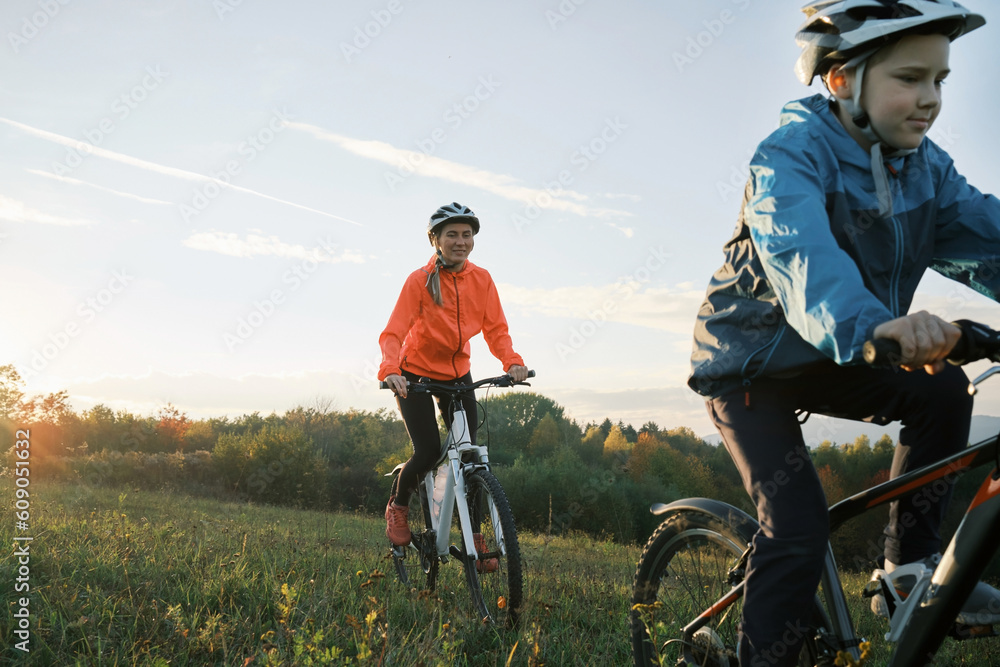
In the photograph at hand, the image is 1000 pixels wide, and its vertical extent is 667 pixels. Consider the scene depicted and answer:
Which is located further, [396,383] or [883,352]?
[396,383]

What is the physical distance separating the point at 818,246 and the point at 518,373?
2.98 metres

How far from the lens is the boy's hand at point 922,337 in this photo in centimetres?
144

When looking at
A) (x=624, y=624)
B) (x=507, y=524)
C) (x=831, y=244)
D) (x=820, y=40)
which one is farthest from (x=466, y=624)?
(x=820, y=40)

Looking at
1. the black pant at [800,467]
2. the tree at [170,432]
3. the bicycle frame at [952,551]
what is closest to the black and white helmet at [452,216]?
the black pant at [800,467]

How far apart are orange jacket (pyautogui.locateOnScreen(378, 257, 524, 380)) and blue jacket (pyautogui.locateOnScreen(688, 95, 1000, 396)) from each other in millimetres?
2898

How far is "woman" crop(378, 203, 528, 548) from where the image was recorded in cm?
486

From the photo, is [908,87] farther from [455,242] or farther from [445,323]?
[445,323]

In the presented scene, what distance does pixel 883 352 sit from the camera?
4.84 feet

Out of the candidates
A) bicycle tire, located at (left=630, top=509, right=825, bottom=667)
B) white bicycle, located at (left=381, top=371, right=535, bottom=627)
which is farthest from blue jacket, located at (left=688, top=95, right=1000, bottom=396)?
white bicycle, located at (left=381, top=371, right=535, bottom=627)

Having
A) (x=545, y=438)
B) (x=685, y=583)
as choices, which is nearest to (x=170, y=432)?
(x=545, y=438)

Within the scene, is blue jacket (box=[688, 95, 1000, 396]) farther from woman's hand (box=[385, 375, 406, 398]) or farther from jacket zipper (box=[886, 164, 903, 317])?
woman's hand (box=[385, 375, 406, 398])

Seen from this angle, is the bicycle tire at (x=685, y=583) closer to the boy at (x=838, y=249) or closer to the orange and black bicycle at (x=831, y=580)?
the orange and black bicycle at (x=831, y=580)

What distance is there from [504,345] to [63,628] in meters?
3.02

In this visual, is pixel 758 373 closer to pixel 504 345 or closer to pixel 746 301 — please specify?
pixel 746 301
